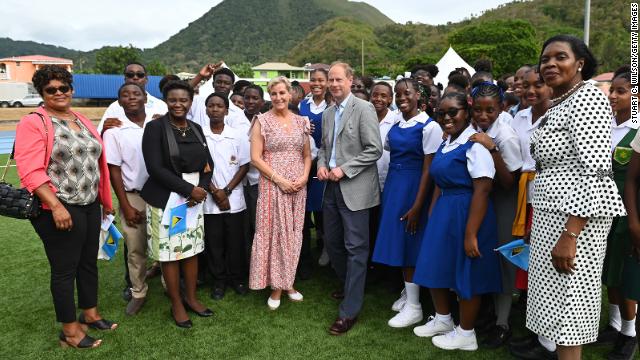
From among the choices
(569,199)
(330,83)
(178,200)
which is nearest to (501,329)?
(569,199)

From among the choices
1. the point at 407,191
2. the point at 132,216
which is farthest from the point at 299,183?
the point at 132,216

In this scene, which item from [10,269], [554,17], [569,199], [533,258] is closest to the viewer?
[569,199]

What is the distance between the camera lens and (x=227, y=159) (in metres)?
4.09

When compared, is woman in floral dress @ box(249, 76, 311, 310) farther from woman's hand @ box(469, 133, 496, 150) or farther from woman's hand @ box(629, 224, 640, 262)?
woman's hand @ box(629, 224, 640, 262)

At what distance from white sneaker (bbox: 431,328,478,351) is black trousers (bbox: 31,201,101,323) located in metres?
2.75

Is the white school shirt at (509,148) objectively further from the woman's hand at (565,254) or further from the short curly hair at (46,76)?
the short curly hair at (46,76)

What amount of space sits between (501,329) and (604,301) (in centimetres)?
140

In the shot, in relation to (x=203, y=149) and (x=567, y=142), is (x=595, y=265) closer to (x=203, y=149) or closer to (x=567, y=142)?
(x=567, y=142)

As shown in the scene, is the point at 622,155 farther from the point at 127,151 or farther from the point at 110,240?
the point at 110,240

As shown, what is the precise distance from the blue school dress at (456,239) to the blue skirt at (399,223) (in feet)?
1.44

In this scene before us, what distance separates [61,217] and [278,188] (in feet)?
5.44

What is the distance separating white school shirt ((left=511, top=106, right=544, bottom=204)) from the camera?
313 cm

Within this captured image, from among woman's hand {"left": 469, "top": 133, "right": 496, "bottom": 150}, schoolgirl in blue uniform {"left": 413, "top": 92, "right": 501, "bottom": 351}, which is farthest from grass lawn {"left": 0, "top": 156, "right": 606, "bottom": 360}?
woman's hand {"left": 469, "top": 133, "right": 496, "bottom": 150}

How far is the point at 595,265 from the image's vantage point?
239cm
